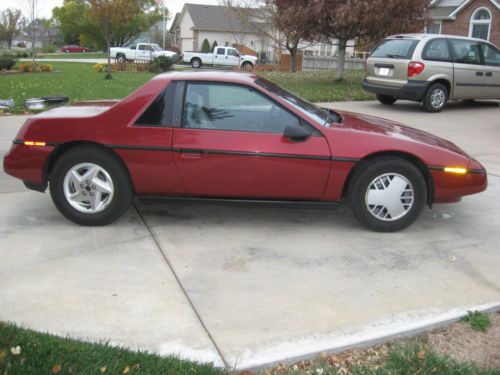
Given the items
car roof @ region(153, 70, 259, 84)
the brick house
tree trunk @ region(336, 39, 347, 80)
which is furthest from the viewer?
the brick house

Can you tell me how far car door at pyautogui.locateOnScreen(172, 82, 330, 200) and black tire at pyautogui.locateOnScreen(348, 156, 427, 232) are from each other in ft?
1.02

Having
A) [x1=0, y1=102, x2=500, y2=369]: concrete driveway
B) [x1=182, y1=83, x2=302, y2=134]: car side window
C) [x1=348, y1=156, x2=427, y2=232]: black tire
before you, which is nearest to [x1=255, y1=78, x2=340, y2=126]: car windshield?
[x1=182, y1=83, x2=302, y2=134]: car side window

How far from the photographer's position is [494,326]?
3348 millimetres

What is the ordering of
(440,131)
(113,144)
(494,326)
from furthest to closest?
1. (440,131)
2. (113,144)
3. (494,326)

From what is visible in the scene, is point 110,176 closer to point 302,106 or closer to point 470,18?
point 302,106

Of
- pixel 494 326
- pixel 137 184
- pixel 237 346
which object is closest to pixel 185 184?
pixel 137 184

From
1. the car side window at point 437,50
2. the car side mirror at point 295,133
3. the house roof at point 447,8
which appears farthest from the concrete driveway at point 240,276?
the house roof at point 447,8

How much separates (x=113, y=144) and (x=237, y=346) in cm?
229

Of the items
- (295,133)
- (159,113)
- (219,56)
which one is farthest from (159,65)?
(295,133)

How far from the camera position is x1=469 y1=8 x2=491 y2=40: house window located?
26766mm

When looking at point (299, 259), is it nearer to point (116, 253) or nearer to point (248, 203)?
point (248, 203)

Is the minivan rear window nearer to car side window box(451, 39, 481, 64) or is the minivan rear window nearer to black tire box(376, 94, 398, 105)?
car side window box(451, 39, 481, 64)

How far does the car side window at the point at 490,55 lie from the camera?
41.0ft

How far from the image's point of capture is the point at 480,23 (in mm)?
27125
